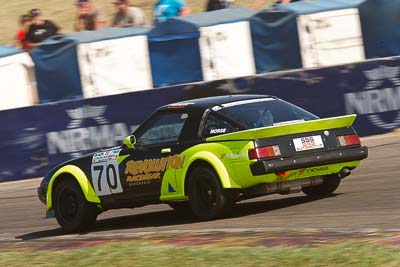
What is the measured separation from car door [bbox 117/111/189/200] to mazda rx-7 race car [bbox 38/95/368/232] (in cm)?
1

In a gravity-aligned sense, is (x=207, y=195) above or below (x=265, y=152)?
below

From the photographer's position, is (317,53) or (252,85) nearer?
(252,85)

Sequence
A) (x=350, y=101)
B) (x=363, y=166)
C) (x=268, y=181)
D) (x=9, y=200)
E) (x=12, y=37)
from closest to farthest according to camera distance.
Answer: (x=268, y=181), (x=363, y=166), (x=9, y=200), (x=350, y=101), (x=12, y=37)

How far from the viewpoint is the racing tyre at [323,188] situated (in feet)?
35.7

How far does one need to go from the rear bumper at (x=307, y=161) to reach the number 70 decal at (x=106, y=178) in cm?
187

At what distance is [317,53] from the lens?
19.1 m

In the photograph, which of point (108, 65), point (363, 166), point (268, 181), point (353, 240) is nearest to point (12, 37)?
point (108, 65)

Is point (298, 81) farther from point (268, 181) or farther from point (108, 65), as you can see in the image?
point (268, 181)

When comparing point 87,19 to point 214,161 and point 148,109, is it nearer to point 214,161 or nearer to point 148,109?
point 148,109

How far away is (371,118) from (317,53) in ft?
8.18

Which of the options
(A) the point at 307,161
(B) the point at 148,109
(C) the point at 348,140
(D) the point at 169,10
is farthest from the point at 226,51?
(A) the point at 307,161

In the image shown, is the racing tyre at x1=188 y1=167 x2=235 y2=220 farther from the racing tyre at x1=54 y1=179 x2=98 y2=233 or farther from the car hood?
the racing tyre at x1=54 y1=179 x2=98 y2=233

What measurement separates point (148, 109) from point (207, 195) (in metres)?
7.39

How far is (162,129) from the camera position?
35.0 feet
